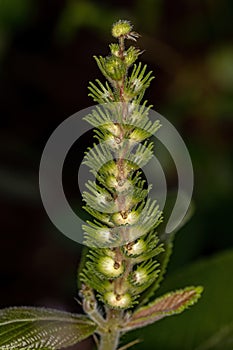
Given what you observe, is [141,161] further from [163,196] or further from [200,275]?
[200,275]

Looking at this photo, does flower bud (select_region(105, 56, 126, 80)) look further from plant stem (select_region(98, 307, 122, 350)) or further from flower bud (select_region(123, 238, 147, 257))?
plant stem (select_region(98, 307, 122, 350))

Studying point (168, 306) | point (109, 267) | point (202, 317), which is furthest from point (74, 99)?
point (109, 267)

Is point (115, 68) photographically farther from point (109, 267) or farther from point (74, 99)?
point (74, 99)

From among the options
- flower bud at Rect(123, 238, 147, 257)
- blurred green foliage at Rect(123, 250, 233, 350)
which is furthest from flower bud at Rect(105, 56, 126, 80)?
blurred green foliage at Rect(123, 250, 233, 350)

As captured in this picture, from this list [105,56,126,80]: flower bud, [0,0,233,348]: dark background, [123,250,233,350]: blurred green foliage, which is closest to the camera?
[105,56,126,80]: flower bud

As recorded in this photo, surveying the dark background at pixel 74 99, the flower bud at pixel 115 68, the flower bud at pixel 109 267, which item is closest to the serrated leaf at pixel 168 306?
the flower bud at pixel 109 267

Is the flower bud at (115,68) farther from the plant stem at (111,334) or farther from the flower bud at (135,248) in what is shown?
the plant stem at (111,334)
